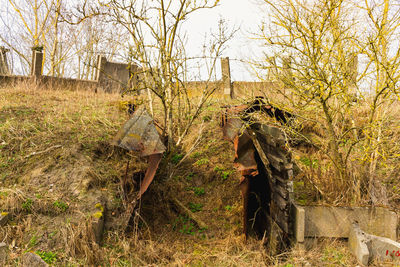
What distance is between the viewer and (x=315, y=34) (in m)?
5.07

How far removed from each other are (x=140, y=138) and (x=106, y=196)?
3.79 feet

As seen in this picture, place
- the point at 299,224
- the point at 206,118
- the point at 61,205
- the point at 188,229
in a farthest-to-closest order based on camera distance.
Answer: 1. the point at 206,118
2. the point at 188,229
3. the point at 299,224
4. the point at 61,205

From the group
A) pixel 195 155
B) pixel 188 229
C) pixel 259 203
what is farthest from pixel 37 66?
pixel 259 203

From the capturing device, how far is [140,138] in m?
5.08

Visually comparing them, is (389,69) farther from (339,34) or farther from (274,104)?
(274,104)

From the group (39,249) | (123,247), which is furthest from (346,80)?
(39,249)

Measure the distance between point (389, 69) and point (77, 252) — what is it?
18.3 ft

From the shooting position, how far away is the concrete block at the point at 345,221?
507 cm

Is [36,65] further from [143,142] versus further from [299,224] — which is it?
[299,224]

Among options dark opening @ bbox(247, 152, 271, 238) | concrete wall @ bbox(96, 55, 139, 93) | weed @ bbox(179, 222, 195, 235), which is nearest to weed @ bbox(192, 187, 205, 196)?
weed @ bbox(179, 222, 195, 235)

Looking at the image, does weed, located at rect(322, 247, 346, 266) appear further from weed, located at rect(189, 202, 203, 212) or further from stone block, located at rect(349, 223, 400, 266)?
weed, located at rect(189, 202, 203, 212)

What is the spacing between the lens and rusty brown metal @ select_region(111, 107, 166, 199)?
4973 mm

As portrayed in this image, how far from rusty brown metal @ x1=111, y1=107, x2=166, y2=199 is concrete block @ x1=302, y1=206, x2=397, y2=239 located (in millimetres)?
2670

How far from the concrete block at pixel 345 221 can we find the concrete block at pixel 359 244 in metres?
0.16
